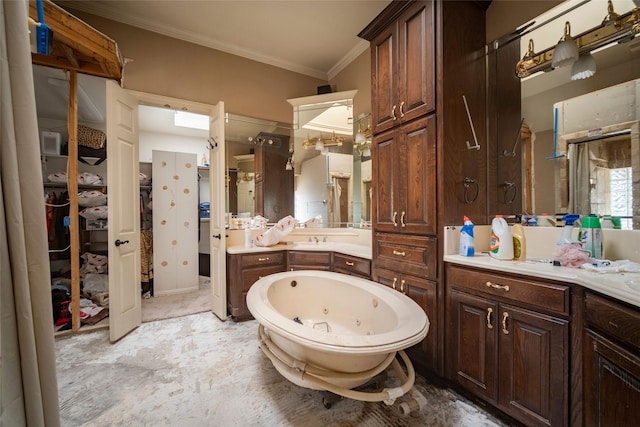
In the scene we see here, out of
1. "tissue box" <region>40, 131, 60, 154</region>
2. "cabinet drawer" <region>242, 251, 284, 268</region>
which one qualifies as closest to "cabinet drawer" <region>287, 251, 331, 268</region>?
"cabinet drawer" <region>242, 251, 284, 268</region>

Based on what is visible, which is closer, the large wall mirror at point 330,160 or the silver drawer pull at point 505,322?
the silver drawer pull at point 505,322

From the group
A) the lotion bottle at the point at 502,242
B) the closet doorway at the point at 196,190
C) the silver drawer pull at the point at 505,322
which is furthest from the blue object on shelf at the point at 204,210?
the silver drawer pull at the point at 505,322

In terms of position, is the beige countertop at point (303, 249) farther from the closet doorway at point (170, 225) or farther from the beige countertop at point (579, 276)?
the closet doorway at point (170, 225)

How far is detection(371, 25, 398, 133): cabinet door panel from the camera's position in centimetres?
205

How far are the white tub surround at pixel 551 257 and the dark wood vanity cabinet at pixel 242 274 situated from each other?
190cm

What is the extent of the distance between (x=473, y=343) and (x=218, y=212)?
2.64m

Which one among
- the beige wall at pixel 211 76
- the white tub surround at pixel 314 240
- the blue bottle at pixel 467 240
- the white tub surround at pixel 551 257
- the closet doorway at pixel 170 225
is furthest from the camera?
the closet doorway at pixel 170 225

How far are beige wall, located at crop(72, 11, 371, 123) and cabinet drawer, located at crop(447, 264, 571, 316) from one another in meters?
2.27

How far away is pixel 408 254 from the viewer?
192cm

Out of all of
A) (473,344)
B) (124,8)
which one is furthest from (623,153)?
(124,8)

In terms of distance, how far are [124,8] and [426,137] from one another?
10.7ft

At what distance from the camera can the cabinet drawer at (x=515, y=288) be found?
3.86 ft

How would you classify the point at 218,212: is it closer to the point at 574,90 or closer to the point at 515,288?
the point at 515,288

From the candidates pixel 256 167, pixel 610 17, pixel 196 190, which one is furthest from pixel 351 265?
pixel 196 190
